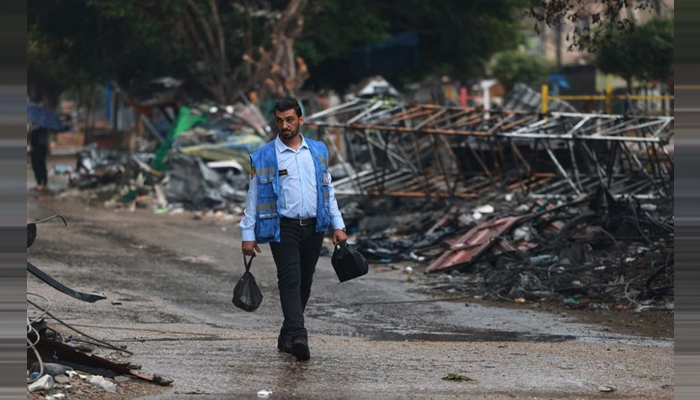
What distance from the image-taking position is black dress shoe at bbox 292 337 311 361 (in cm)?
812

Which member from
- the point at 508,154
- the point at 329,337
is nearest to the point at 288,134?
the point at 329,337

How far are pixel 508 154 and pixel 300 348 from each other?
13049mm

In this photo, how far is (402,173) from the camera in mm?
20984

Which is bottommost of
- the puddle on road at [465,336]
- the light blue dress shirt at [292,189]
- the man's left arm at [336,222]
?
the puddle on road at [465,336]

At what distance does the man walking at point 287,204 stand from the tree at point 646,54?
2462 cm

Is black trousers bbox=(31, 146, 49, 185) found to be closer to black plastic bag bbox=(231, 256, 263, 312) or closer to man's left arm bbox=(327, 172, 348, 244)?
black plastic bag bbox=(231, 256, 263, 312)

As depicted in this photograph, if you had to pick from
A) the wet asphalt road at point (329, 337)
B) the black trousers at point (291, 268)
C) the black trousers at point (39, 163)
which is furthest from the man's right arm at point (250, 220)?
the black trousers at point (39, 163)

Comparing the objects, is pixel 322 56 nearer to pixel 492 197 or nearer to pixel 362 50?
pixel 362 50

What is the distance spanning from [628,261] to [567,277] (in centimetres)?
89

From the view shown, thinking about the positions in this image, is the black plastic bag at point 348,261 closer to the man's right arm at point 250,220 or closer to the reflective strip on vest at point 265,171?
the man's right arm at point 250,220

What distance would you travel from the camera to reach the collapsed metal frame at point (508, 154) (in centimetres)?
1800

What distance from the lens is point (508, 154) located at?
20672mm

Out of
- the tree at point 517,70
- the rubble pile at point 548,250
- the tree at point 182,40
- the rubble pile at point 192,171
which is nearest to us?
the rubble pile at point 548,250

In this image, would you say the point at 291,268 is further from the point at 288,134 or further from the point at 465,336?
the point at 465,336
